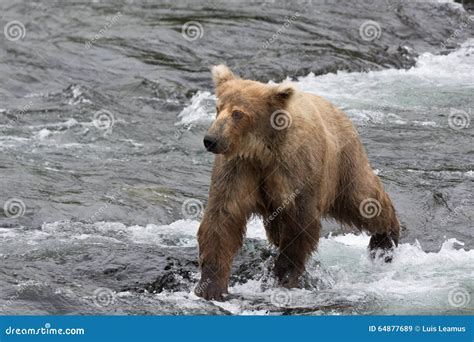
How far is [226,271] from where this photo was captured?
24.7 ft

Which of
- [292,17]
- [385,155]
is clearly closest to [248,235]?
[385,155]

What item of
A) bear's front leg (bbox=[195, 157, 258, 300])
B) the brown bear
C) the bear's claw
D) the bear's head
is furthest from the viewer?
the bear's claw

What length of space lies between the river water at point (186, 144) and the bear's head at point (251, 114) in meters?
1.18

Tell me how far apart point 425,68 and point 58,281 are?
1058 centimetres

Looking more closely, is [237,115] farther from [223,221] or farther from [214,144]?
[223,221]

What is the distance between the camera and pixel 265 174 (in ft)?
24.3

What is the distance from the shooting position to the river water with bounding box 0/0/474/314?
791 cm

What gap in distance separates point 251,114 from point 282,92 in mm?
274

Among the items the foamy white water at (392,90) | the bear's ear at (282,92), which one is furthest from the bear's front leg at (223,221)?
the foamy white water at (392,90)

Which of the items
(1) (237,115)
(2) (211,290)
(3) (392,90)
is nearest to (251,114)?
(1) (237,115)

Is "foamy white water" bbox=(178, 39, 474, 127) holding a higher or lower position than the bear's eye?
higher

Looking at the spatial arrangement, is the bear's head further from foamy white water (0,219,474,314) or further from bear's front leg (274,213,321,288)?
foamy white water (0,219,474,314)

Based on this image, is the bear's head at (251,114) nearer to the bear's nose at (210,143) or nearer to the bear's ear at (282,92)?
the bear's ear at (282,92)

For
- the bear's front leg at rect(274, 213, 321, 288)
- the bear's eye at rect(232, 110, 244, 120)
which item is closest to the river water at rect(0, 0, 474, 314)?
the bear's front leg at rect(274, 213, 321, 288)
